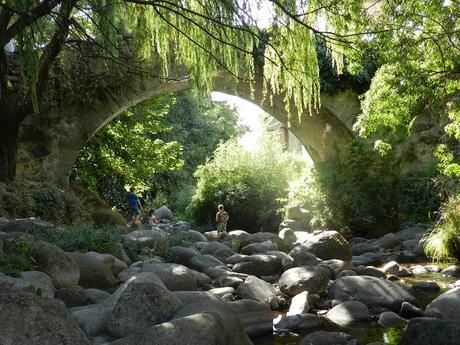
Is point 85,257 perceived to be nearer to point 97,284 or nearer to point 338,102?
point 97,284

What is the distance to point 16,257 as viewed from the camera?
4777 millimetres

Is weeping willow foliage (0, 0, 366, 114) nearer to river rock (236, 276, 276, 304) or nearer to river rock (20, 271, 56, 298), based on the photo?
river rock (20, 271, 56, 298)

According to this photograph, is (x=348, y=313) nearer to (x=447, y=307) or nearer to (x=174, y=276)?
(x=447, y=307)

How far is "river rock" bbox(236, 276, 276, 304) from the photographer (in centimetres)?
566

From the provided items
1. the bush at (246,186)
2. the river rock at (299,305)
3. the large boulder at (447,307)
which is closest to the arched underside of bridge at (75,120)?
the bush at (246,186)

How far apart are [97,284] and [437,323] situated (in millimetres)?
3489

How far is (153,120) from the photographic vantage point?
16078 millimetres

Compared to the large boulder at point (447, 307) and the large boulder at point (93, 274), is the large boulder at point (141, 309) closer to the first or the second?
the large boulder at point (93, 274)

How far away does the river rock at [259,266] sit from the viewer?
7340 mm

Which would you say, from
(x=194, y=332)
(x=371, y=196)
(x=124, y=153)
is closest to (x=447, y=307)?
(x=194, y=332)

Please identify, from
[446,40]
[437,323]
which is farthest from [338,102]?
[437,323]

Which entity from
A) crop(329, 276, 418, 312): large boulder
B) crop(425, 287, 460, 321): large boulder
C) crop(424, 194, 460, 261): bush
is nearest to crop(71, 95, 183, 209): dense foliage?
crop(424, 194, 460, 261): bush

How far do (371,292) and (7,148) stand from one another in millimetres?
7468

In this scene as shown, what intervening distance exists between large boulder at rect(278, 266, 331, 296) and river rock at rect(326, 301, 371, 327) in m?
0.84
